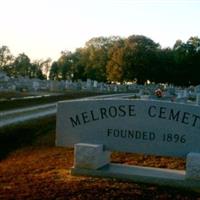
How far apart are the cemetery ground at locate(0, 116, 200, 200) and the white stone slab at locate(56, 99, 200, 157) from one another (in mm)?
689

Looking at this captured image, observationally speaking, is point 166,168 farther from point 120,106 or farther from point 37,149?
point 37,149

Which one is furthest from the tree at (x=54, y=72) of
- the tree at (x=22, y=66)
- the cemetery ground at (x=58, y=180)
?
the cemetery ground at (x=58, y=180)

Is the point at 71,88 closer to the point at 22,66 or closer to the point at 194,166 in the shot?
the point at 194,166

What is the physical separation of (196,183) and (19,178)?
8.30 feet

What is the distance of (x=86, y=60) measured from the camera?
114 metres

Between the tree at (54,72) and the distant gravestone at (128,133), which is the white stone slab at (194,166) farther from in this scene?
the tree at (54,72)

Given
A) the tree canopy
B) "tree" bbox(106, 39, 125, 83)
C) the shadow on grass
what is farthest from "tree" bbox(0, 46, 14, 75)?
the shadow on grass

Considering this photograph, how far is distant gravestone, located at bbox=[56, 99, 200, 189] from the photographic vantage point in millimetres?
8680

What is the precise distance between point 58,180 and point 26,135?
24.3 feet

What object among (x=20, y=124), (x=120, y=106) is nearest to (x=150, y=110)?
(x=120, y=106)

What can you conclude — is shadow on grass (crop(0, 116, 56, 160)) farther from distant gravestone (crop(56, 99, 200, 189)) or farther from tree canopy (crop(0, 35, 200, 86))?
tree canopy (crop(0, 35, 200, 86))

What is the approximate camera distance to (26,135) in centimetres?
1545

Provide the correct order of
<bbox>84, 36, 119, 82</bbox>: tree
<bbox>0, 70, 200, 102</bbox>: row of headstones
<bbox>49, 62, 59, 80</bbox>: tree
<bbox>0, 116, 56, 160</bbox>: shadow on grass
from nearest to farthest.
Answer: <bbox>0, 116, 56, 160</bbox>: shadow on grass
<bbox>0, 70, 200, 102</bbox>: row of headstones
<bbox>84, 36, 119, 82</bbox>: tree
<bbox>49, 62, 59, 80</bbox>: tree

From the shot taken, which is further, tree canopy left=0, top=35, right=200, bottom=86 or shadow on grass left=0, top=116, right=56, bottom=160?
tree canopy left=0, top=35, right=200, bottom=86
